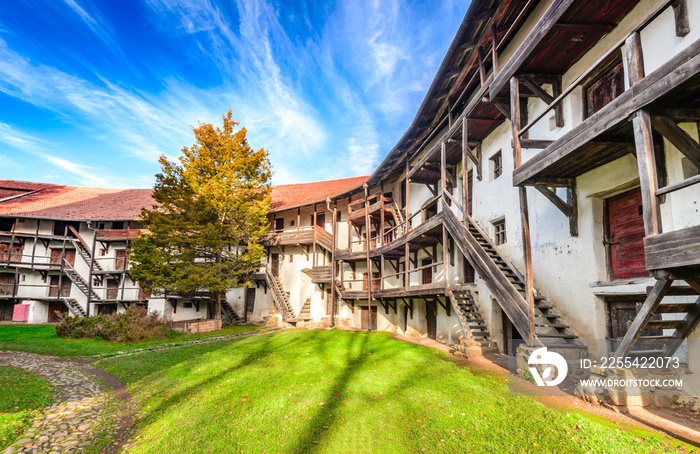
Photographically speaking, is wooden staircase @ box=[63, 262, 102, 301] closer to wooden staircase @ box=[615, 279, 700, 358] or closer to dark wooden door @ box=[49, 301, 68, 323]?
dark wooden door @ box=[49, 301, 68, 323]

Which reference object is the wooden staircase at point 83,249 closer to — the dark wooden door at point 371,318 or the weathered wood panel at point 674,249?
the dark wooden door at point 371,318

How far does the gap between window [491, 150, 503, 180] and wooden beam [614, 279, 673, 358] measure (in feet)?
25.5

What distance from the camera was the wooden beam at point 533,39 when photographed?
6.95 m

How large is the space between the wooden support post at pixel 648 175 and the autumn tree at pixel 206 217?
19.9m

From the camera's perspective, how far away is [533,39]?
7.65m

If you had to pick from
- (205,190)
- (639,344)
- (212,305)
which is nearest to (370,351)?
(639,344)

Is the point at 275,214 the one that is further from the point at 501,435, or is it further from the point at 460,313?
the point at 501,435

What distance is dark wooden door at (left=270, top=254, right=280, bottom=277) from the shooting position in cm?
2809

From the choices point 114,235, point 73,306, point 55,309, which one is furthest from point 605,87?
point 55,309

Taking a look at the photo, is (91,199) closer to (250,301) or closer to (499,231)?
(250,301)

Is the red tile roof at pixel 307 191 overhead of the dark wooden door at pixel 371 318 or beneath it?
overhead

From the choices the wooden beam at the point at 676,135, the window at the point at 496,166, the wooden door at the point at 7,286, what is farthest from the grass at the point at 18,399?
the wooden door at the point at 7,286

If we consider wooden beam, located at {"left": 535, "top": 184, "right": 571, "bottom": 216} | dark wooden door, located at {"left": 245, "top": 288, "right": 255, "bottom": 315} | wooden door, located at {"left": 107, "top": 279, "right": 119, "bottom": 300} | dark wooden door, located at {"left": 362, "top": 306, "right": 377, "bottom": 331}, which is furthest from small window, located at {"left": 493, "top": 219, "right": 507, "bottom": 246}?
wooden door, located at {"left": 107, "top": 279, "right": 119, "bottom": 300}

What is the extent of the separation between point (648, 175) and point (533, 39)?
14.2 feet
